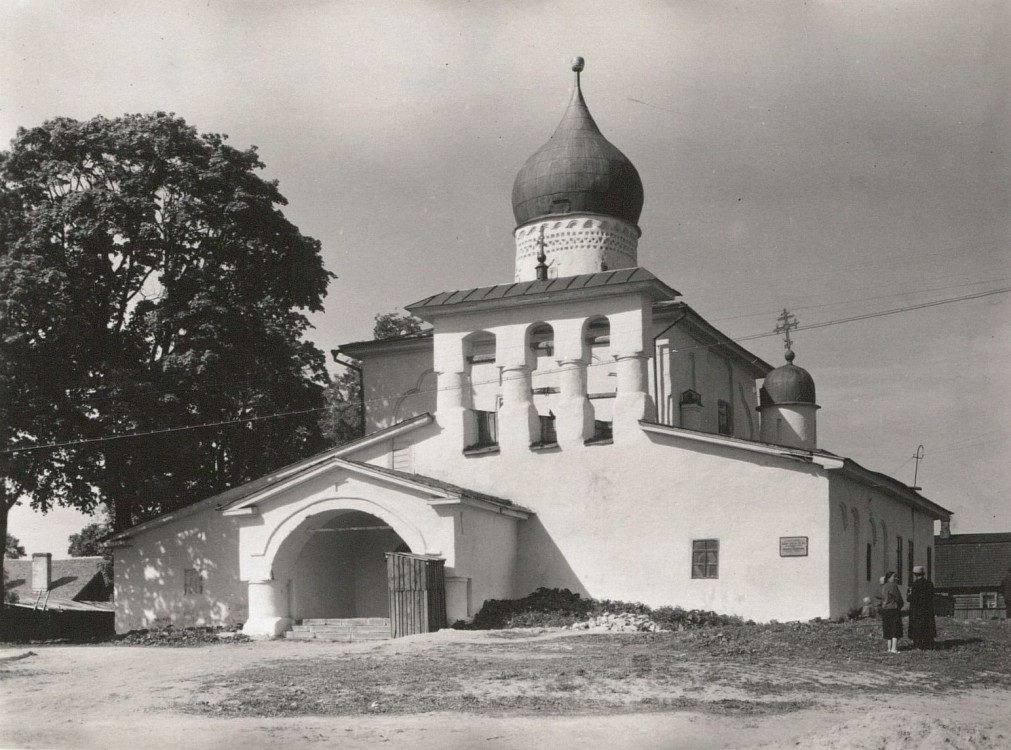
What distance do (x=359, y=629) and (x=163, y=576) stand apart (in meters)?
6.76

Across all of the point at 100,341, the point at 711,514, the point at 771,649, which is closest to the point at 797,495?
the point at 711,514

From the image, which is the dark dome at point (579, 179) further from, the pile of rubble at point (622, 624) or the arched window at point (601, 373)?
the pile of rubble at point (622, 624)

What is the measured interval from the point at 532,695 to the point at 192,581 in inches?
600

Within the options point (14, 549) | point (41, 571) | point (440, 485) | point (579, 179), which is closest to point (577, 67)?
point (579, 179)

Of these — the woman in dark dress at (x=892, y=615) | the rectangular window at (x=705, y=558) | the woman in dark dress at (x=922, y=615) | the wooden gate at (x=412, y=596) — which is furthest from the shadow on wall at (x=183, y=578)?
the woman in dark dress at (x=922, y=615)

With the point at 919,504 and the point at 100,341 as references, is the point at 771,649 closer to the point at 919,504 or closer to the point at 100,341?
the point at 919,504

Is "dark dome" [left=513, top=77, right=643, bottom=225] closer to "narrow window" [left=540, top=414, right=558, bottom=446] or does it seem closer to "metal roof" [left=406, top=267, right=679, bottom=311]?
"metal roof" [left=406, top=267, right=679, bottom=311]

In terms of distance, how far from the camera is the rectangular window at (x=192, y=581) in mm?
27172

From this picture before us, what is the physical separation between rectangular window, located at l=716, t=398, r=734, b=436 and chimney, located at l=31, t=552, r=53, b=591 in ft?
115

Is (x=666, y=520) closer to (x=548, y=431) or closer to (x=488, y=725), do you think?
(x=548, y=431)

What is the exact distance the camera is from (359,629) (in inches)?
902

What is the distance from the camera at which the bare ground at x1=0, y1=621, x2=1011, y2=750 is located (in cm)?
1189

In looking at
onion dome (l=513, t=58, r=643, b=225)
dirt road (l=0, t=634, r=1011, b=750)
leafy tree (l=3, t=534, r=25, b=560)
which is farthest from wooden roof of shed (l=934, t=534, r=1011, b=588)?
leafy tree (l=3, t=534, r=25, b=560)

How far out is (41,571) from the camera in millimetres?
55375
